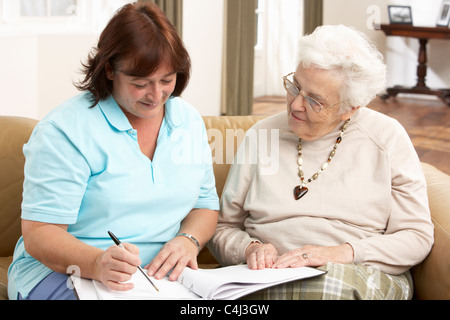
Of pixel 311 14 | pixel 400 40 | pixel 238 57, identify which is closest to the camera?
pixel 238 57

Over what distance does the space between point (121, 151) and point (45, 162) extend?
19 centimetres

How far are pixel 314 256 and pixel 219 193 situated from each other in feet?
1.85

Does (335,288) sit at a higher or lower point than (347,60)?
lower

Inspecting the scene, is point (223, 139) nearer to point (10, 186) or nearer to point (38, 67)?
point (10, 186)

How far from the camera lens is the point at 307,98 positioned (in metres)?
1.66

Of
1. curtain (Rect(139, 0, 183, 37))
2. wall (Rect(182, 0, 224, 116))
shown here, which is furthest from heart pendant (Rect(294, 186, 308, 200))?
wall (Rect(182, 0, 224, 116))

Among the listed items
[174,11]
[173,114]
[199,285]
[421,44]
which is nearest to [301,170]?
[173,114]

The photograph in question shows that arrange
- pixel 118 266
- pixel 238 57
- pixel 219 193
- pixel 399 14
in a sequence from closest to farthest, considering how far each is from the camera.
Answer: pixel 118 266, pixel 219 193, pixel 238 57, pixel 399 14

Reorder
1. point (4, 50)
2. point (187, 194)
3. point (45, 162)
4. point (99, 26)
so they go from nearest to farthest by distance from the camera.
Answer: point (45, 162)
point (187, 194)
point (4, 50)
point (99, 26)

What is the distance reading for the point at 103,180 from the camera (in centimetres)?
147

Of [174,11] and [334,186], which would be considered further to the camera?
[174,11]

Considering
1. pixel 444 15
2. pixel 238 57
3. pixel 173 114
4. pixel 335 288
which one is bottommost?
pixel 335 288
